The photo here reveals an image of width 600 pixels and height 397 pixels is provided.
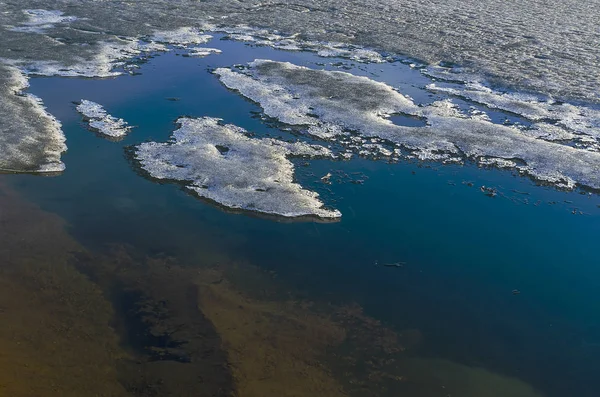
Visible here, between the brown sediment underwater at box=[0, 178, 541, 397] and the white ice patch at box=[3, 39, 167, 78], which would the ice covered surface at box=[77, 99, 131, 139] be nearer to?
the white ice patch at box=[3, 39, 167, 78]

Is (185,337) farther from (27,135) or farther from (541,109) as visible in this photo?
(541,109)

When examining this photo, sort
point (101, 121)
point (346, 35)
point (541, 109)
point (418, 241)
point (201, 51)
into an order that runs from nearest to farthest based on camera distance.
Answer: point (418, 241), point (101, 121), point (541, 109), point (201, 51), point (346, 35)

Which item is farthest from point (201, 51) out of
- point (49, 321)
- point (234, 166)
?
point (49, 321)

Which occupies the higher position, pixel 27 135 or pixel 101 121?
pixel 101 121

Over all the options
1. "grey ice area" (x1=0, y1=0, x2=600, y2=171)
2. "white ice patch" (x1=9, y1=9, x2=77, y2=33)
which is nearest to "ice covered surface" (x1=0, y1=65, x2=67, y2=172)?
"grey ice area" (x1=0, y1=0, x2=600, y2=171)

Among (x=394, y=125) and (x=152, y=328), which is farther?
(x=394, y=125)

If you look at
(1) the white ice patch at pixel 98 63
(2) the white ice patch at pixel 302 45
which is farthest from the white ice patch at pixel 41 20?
(2) the white ice patch at pixel 302 45
